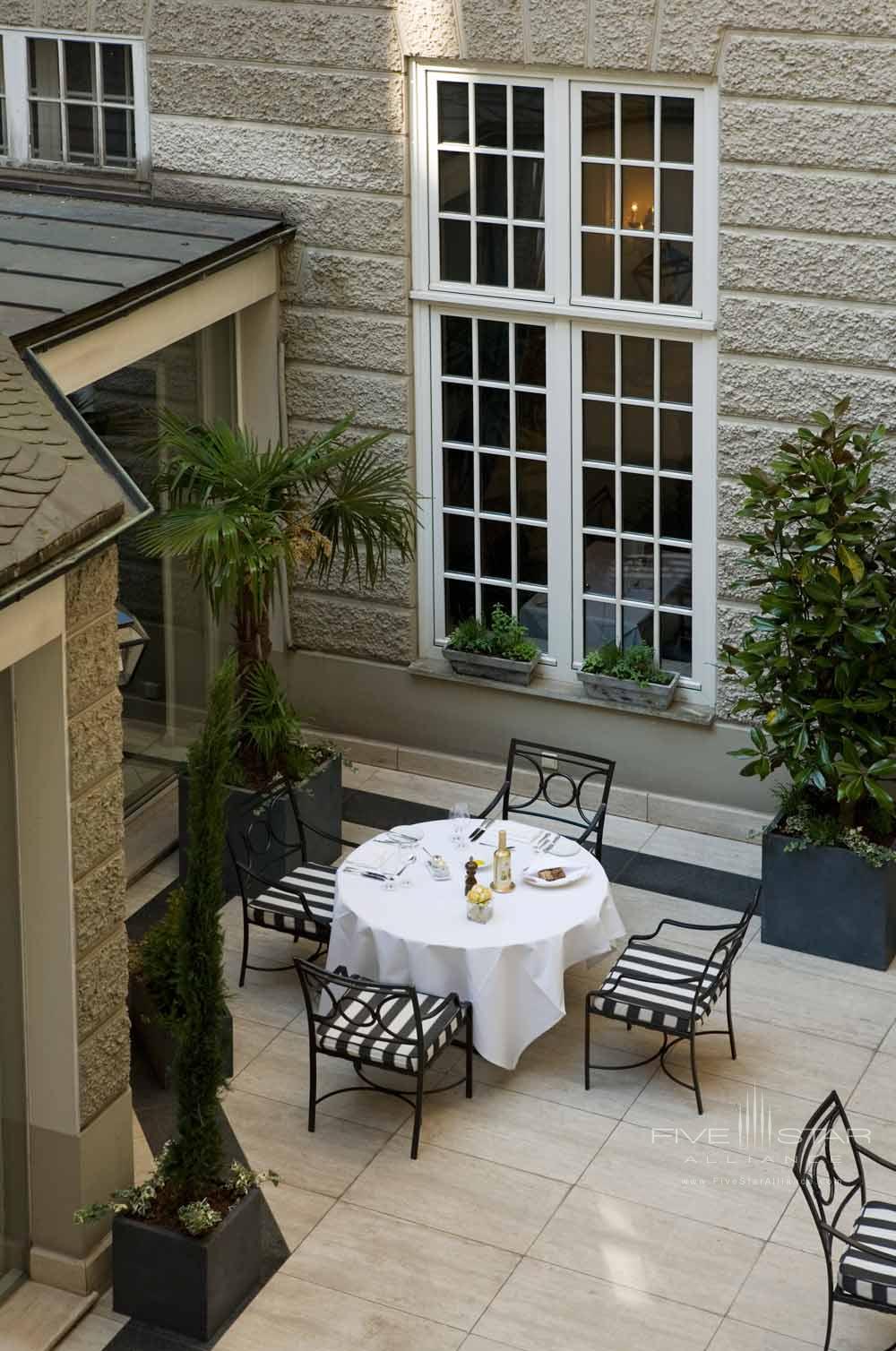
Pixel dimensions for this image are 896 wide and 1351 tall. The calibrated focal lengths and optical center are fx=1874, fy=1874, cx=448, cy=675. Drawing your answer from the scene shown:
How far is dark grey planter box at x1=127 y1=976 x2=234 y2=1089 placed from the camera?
882cm

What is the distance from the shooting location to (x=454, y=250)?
1144 cm

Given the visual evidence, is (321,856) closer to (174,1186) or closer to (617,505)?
(617,505)

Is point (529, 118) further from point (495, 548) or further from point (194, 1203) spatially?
point (194, 1203)

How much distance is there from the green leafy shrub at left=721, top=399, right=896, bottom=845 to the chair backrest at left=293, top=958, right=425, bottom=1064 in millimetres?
2593

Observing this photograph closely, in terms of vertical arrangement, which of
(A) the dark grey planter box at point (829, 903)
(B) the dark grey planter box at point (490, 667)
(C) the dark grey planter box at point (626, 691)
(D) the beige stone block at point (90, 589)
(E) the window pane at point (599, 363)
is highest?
(E) the window pane at point (599, 363)

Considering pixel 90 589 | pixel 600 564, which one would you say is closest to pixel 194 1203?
pixel 90 589

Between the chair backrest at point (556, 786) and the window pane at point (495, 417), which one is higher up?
the window pane at point (495, 417)

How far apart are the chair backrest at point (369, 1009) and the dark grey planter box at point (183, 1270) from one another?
1184mm

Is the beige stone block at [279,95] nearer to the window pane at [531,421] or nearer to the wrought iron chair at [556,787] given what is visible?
the window pane at [531,421]

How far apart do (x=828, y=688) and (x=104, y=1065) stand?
14.5 ft

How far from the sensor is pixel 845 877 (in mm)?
10109

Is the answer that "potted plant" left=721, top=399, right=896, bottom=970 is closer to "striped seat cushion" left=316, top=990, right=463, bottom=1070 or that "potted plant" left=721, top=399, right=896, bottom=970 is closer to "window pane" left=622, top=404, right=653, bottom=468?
"window pane" left=622, top=404, right=653, bottom=468

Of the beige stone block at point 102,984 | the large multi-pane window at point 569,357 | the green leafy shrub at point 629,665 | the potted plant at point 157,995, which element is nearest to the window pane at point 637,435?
the large multi-pane window at point 569,357

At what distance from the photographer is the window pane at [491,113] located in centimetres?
1101
